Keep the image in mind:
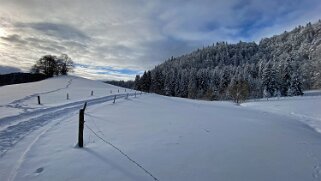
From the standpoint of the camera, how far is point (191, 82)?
115875 mm

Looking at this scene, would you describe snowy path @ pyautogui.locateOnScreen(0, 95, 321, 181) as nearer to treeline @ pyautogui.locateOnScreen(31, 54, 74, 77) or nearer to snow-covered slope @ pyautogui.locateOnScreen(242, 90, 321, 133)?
snow-covered slope @ pyautogui.locateOnScreen(242, 90, 321, 133)

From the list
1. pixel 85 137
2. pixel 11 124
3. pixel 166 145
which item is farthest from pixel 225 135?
pixel 11 124

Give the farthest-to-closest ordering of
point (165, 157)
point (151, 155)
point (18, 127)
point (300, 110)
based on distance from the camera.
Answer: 1. point (300, 110)
2. point (18, 127)
3. point (151, 155)
4. point (165, 157)

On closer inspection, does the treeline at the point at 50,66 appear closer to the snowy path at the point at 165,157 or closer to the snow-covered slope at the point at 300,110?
the snow-covered slope at the point at 300,110

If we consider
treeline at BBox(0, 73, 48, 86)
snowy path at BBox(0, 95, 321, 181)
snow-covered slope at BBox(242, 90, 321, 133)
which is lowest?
snow-covered slope at BBox(242, 90, 321, 133)

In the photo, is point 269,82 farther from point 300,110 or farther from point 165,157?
point 165,157

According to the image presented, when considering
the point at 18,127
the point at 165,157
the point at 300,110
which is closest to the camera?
the point at 165,157

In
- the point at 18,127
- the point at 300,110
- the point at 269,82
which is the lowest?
the point at 300,110

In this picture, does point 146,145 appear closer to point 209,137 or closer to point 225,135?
point 209,137

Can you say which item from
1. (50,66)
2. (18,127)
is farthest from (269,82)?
(18,127)

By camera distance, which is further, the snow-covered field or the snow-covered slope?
the snow-covered slope

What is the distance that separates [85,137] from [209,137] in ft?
18.9

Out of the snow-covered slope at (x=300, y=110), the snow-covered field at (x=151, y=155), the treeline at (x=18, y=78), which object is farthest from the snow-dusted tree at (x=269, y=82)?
the snow-covered field at (x=151, y=155)

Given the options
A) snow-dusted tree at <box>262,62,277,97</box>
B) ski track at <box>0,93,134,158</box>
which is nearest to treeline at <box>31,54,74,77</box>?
snow-dusted tree at <box>262,62,277,97</box>
